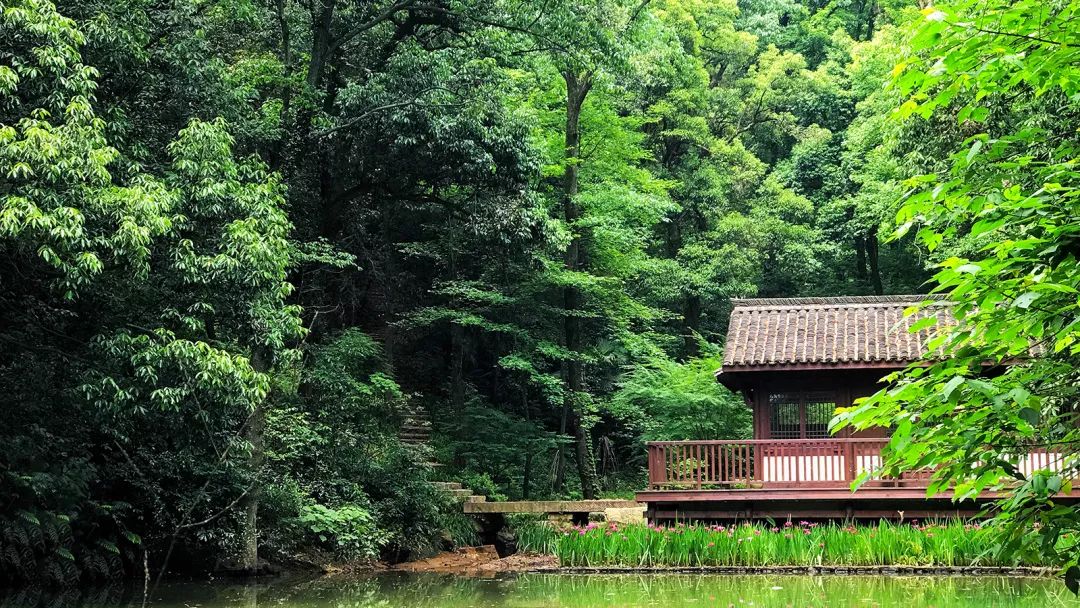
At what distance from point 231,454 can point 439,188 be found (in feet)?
24.9

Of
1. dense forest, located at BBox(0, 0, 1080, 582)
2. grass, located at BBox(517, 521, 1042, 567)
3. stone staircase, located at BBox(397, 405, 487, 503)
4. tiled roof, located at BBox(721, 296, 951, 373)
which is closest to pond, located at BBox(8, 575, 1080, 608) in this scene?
grass, located at BBox(517, 521, 1042, 567)

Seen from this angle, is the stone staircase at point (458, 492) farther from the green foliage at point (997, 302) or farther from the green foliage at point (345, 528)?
the green foliage at point (997, 302)

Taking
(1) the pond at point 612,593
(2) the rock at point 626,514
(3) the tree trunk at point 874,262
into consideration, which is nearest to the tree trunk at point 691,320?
(3) the tree trunk at point 874,262

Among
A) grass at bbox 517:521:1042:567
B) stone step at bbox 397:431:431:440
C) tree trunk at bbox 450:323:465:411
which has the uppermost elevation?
tree trunk at bbox 450:323:465:411

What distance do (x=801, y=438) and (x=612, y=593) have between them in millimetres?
6920

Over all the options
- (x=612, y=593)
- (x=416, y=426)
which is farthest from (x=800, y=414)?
(x=416, y=426)

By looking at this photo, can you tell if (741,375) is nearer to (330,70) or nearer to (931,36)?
(330,70)

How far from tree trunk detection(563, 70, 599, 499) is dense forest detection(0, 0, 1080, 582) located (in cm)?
9

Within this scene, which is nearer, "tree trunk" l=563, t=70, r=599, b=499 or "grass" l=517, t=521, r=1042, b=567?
"grass" l=517, t=521, r=1042, b=567

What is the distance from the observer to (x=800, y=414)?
19.1m

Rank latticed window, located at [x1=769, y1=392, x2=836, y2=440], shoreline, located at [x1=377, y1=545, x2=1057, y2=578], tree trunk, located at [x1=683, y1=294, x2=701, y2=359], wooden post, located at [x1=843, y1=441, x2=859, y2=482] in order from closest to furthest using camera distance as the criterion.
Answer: shoreline, located at [x1=377, y1=545, x2=1057, y2=578] < wooden post, located at [x1=843, y1=441, x2=859, y2=482] < latticed window, located at [x1=769, y1=392, x2=836, y2=440] < tree trunk, located at [x1=683, y1=294, x2=701, y2=359]

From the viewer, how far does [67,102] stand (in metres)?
11.5

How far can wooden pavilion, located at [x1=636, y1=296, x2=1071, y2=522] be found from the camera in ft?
55.7

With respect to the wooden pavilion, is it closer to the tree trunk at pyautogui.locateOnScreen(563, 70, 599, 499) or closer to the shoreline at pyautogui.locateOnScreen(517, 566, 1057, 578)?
the shoreline at pyautogui.locateOnScreen(517, 566, 1057, 578)
